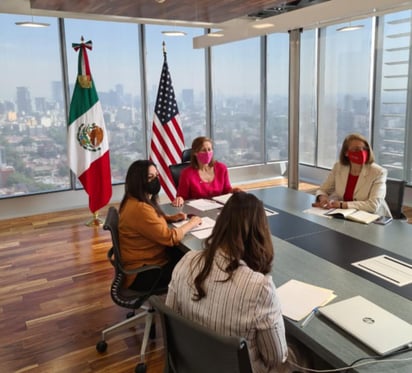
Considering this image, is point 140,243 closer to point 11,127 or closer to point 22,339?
point 22,339

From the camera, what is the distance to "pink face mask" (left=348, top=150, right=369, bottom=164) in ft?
10.1

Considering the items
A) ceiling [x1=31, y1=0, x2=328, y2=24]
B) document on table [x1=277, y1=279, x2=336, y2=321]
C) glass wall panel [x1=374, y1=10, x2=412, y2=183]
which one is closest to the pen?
document on table [x1=277, y1=279, x2=336, y2=321]

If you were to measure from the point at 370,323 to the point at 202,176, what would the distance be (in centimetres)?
227

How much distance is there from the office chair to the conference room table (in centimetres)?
35

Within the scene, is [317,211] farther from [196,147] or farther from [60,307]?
[60,307]

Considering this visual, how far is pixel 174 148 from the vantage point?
215 inches

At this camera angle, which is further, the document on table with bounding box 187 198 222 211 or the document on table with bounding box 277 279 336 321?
the document on table with bounding box 187 198 222 211

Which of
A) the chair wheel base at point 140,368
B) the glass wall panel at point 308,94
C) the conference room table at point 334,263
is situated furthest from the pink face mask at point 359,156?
the glass wall panel at point 308,94

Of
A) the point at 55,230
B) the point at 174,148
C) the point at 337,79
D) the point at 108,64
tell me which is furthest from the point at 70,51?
the point at 337,79

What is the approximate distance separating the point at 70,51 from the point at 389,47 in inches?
174

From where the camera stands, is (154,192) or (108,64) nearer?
(154,192)

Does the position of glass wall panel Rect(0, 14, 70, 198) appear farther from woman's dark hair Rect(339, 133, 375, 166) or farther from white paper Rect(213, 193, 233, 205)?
woman's dark hair Rect(339, 133, 375, 166)

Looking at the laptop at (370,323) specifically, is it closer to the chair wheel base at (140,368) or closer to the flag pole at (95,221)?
the chair wheel base at (140,368)

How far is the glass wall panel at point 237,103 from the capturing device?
7.17 m
